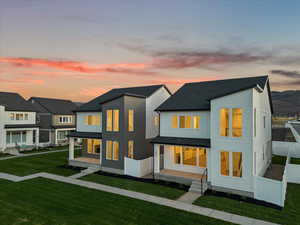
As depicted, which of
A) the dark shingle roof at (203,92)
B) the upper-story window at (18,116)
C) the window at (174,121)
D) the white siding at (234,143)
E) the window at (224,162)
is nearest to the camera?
the white siding at (234,143)

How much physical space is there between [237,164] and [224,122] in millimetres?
3140

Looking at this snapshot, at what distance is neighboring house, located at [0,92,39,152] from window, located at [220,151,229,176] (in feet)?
103

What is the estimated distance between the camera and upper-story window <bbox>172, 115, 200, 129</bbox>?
16781 mm

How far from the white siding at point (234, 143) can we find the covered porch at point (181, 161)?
1.01 metres

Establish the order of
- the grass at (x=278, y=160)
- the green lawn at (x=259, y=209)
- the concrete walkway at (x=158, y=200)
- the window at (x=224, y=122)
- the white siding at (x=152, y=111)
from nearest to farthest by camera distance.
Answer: the concrete walkway at (x=158, y=200)
the green lawn at (x=259, y=209)
the window at (x=224, y=122)
the white siding at (x=152, y=111)
the grass at (x=278, y=160)

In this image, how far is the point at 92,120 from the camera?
23375mm

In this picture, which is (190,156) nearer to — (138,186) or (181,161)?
(181,161)

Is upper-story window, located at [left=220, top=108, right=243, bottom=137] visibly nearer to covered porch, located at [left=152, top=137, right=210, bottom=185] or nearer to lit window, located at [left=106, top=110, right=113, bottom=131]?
covered porch, located at [left=152, top=137, right=210, bottom=185]

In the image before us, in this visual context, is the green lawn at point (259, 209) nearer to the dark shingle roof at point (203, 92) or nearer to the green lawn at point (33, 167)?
the dark shingle roof at point (203, 92)

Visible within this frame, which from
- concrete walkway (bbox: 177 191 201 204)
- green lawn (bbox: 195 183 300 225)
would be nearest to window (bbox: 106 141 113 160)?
concrete walkway (bbox: 177 191 201 204)

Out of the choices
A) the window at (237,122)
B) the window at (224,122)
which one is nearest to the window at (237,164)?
the window at (237,122)

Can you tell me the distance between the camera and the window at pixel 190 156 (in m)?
17.3

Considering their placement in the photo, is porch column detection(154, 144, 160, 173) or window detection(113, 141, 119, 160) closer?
porch column detection(154, 144, 160, 173)

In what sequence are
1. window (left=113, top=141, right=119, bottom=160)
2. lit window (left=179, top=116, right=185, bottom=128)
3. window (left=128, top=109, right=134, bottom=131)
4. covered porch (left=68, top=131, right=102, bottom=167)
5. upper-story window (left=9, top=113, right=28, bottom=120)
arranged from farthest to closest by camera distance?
upper-story window (left=9, top=113, right=28, bottom=120)
covered porch (left=68, top=131, right=102, bottom=167)
window (left=128, top=109, right=134, bottom=131)
window (left=113, top=141, right=119, bottom=160)
lit window (left=179, top=116, right=185, bottom=128)
